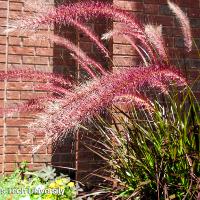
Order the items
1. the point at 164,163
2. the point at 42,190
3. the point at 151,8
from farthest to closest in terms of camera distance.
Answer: the point at 151,8 → the point at 42,190 → the point at 164,163

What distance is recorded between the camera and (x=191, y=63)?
11.9ft

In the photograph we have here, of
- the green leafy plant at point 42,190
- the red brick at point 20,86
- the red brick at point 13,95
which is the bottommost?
the green leafy plant at point 42,190

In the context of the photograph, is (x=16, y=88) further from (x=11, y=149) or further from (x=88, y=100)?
(x=88, y=100)

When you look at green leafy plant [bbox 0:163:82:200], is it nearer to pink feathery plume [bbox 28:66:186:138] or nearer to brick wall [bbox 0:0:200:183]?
brick wall [bbox 0:0:200:183]

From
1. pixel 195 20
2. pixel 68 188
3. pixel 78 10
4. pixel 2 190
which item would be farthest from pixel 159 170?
pixel 195 20

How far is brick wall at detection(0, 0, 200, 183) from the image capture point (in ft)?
11.7

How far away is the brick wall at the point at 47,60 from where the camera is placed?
3.57 m

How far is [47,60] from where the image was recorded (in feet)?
12.5

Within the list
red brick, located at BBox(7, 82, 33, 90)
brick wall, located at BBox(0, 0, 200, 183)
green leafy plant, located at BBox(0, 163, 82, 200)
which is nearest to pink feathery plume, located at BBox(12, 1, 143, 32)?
green leafy plant, located at BBox(0, 163, 82, 200)

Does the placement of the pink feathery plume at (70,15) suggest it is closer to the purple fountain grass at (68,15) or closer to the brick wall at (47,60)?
the purple fountain grass at (68,15)

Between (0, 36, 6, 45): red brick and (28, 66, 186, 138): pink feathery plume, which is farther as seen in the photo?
(0, 36, 6, 45): red brick

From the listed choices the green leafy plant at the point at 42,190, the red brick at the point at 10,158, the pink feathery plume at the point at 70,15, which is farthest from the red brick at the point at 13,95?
the pink feathery plume at the point at 70,15

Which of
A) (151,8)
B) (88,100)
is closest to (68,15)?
(88,100)

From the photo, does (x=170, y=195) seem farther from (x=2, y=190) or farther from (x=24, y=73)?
(x=2, y=190)
